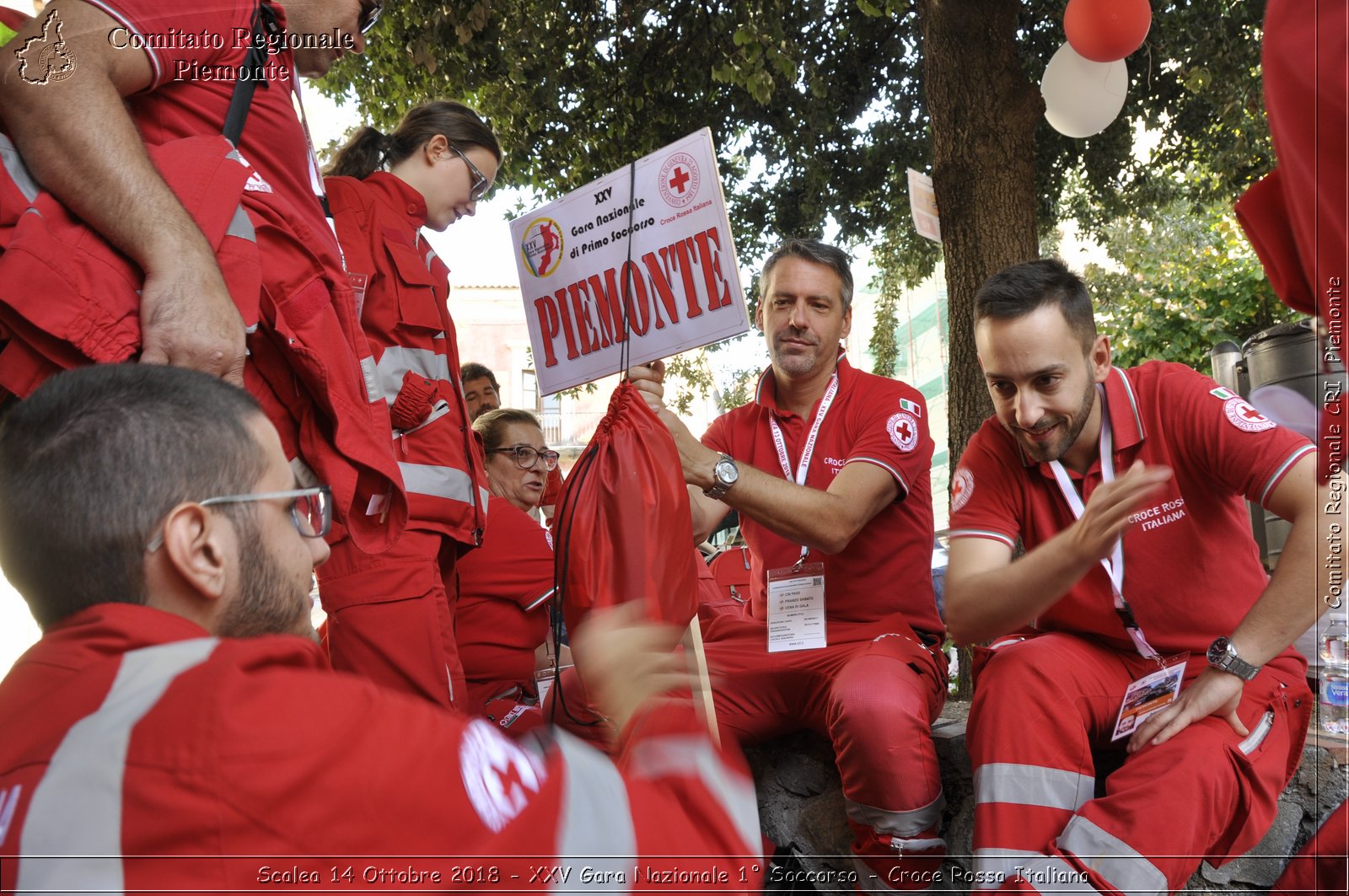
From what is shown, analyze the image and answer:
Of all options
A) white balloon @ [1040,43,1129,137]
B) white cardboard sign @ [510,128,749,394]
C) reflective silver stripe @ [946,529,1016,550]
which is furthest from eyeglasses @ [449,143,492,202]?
white balloon @ [1040,43,1129,137]

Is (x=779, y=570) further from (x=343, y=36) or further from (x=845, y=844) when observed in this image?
(x=343, y=36)

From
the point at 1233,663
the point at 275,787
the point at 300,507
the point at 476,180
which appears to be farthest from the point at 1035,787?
the point at 476,180

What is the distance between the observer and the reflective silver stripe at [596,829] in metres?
1.03

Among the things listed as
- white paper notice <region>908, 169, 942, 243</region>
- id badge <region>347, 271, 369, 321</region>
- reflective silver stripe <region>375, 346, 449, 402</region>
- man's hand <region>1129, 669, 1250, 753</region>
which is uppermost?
white paper notice <region>908, 169, 942, 243</region>

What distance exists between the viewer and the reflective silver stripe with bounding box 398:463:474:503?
284 centimetres

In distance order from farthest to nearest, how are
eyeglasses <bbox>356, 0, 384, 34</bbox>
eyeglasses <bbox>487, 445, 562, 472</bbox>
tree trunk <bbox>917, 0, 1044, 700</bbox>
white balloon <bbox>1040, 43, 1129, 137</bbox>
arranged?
white balloon <bbox>1040, 43, 1129, 137</bbox>
tree trunk <bbox>917, 0, 1044, 700</bbox>
eyeglasses <bbox>487, 445, 562, 472</bbox>
eyeglasses <bbox>356, 0, 384, 34</bbox>

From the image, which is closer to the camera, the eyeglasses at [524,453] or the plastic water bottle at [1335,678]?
the plastic water bottle at [1335,678]

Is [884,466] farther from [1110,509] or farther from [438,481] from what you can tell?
[438,481]

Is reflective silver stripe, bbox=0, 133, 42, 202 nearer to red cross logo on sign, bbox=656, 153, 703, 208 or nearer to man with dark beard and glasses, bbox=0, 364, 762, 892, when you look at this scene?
man with dark beard and glasses, bbox=0, 364, 762, 892

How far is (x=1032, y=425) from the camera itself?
2.68m

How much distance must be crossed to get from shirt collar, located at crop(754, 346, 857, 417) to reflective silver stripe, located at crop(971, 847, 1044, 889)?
5.81 ft

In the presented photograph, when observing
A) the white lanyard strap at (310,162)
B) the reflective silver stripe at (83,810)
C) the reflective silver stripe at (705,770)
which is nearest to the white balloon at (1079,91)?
the white lanyard strap at (310,162)

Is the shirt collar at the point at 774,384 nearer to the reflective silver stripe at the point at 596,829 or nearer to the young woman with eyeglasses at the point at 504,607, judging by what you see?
the young woman with eyeglasses at the point at 504,607

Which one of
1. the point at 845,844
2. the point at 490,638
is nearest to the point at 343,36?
the point at 490,638
